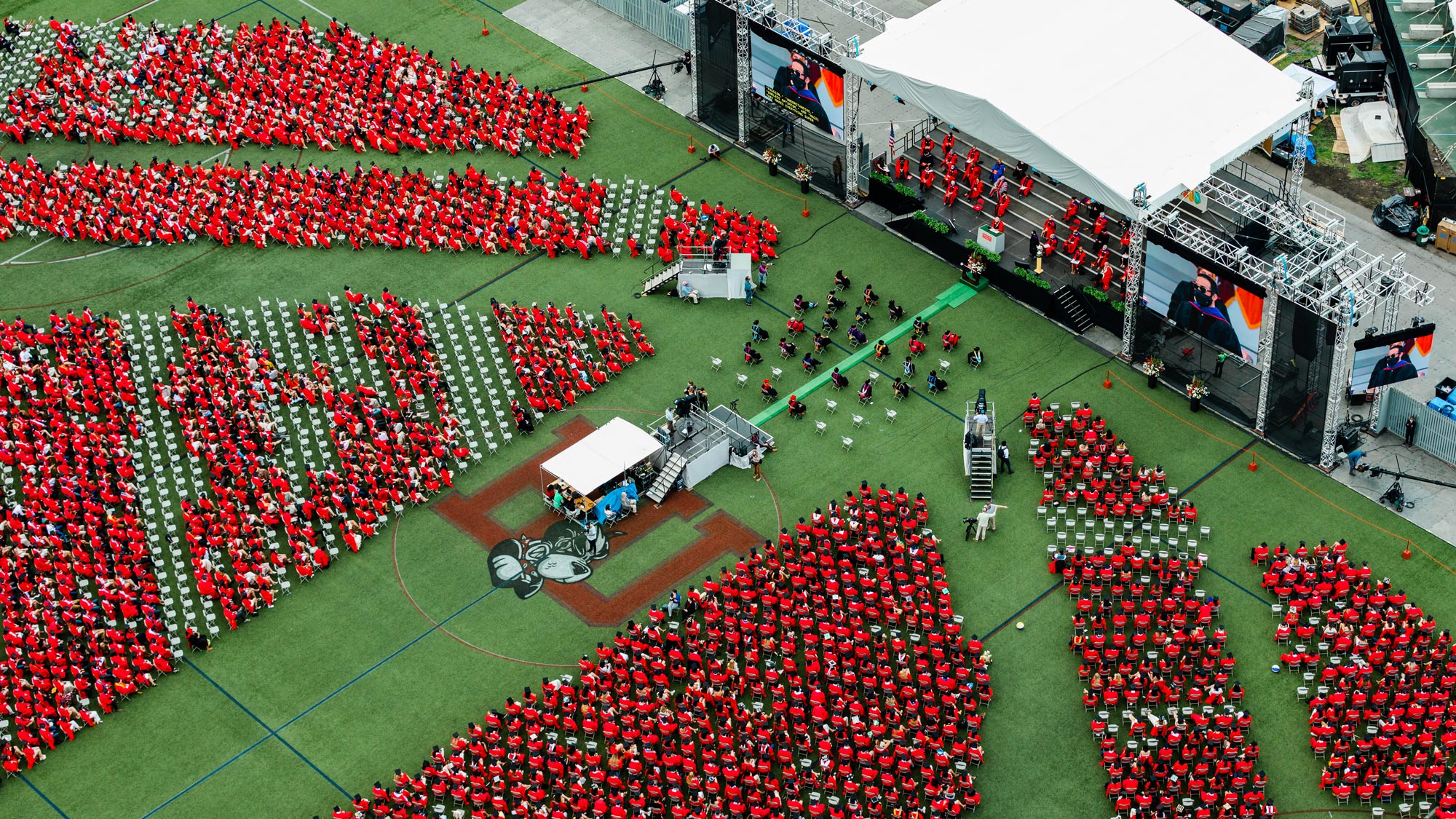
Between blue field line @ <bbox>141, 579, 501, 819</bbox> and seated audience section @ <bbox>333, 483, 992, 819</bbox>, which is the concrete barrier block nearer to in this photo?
seated audience section @ <bbox>333, 483, 992, 819</bbox>

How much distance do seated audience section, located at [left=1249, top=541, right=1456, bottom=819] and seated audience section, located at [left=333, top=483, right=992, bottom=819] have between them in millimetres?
12391

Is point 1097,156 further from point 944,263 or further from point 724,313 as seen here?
point 724,313

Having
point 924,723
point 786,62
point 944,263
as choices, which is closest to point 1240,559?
point 924,723

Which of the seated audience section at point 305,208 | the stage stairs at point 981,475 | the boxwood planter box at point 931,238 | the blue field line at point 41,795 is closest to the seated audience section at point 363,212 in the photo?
the seated audience section at point 305,208

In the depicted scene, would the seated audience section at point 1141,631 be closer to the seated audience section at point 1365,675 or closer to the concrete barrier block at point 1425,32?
the seated audience section at point 1365,675

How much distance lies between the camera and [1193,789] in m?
73.0

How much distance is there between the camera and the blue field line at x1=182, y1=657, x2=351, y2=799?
77688mm

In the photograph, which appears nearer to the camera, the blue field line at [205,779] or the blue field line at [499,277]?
the blue field line at [205,779]

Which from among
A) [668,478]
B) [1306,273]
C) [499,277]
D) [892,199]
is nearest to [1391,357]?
[1306,273]

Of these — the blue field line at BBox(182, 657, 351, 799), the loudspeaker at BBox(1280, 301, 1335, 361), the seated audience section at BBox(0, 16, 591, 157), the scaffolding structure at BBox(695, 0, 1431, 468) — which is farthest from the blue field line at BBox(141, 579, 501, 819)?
the loudspeaker at BBox(1280, 301, 1335, 361)

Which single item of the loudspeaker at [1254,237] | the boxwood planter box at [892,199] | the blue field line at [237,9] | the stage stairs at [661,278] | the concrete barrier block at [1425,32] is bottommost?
the stage stairs at [661,278]

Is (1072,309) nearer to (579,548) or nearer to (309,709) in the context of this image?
(579,548)

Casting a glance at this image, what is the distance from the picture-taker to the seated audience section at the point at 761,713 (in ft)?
244

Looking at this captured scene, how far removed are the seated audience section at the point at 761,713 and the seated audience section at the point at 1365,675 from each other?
12391mm
